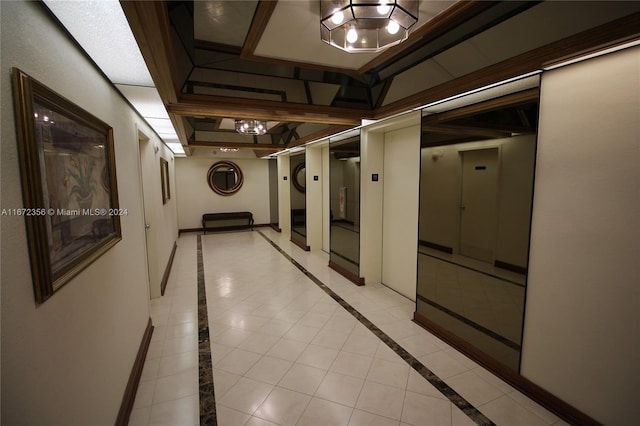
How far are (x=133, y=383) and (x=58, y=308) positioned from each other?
153cm

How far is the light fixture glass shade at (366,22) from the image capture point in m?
1.76

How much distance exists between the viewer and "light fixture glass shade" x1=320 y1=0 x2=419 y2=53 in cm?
176

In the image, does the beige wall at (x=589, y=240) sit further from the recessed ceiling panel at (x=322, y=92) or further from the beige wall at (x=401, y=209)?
the recessed ceiling panel at (x=322, y=92)

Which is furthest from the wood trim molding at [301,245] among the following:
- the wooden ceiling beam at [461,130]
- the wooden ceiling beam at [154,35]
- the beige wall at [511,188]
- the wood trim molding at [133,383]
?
the wooden ceiling beam at [154,35]

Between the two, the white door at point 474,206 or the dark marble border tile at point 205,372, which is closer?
the dark marble border tile at point 205,372

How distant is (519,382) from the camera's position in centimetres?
242

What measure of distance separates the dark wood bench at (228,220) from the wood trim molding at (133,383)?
6.86 metres

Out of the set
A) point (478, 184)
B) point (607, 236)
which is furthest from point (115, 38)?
point (478, 184)

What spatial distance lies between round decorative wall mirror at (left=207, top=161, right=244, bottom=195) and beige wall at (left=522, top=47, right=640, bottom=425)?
9.33 meters

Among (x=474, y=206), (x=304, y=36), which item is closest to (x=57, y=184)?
(x=304, y=36)

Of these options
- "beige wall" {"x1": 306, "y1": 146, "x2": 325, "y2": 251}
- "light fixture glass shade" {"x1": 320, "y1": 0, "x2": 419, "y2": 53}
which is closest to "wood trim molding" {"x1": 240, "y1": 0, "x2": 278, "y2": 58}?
"light fixture glass shade" {"x1": 320, "y1": 0, "x2": 419, "y2": 53}

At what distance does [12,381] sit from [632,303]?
312 cm

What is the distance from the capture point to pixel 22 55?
1.14 metres

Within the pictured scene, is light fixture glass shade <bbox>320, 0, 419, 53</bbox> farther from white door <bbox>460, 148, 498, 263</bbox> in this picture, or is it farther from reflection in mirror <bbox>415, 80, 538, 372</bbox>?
white door <bbox>460, 148, 498, 263</bbox>
